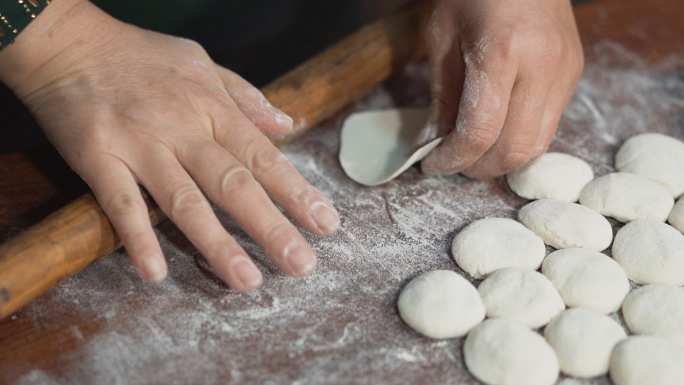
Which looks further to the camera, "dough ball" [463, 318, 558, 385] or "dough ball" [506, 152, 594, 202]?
"dough ball" [506, 152, 594, 202]

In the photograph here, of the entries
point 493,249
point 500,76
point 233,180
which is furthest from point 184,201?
point 500,76

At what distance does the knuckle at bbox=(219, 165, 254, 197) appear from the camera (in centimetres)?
117

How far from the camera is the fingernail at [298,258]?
1.13 meters

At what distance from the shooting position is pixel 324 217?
1.20 metres

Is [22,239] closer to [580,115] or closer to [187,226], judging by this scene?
[187,226]

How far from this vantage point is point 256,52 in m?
2.00

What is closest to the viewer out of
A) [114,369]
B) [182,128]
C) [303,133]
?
[114,369]

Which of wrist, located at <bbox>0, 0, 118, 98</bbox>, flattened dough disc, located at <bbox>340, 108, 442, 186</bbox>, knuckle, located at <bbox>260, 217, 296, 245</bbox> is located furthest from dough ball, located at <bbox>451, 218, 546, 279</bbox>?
wrist, located at <bbox>0, 0, 118, 98</bbox>

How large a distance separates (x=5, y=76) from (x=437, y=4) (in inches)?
42.6

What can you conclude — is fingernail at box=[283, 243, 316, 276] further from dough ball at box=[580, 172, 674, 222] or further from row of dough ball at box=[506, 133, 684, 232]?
dough ball at box=[580, 172, 674, 222]

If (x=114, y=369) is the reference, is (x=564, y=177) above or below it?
below

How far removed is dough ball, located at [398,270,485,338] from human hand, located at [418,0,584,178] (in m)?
0.37

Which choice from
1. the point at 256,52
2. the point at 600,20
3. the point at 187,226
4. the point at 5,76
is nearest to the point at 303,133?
the point at 256,52

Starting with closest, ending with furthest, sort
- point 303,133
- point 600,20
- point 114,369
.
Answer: point 114,369 → point 303,133 → point 600,20
